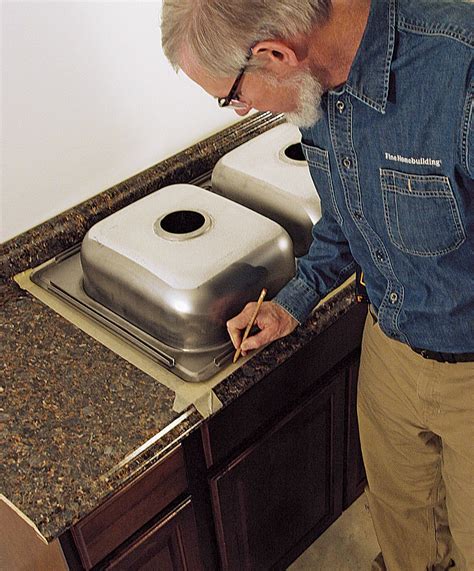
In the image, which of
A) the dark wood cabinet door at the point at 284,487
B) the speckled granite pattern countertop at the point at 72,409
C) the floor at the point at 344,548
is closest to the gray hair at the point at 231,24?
the speckled granite pattern countertop at the point at 72,409

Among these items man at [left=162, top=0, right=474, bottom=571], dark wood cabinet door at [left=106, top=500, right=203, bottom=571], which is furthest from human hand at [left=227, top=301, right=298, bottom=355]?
dark wood cabinet door at [left=106, top=500, right=203, bottom=571]

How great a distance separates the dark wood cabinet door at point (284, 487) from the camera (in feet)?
4.54

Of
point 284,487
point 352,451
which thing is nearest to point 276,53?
point 284,487

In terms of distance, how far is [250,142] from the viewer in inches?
61.9

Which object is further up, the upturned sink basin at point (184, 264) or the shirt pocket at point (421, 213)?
the shirt pocket at point (421, 213)

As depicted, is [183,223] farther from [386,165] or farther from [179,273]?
[386,165]

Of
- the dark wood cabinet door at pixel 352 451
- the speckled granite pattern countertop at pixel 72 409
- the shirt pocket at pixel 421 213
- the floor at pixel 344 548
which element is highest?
the shirt pocket at pixel 421 213

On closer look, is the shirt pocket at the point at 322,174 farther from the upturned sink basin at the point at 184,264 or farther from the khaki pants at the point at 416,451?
the khaki pants at the point at 416,451

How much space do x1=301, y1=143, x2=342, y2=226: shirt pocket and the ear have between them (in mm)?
205

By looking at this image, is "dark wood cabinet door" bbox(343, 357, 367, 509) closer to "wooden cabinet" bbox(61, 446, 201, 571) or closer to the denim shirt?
the denim shirt

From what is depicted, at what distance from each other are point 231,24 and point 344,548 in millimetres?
1363

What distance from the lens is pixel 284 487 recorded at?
1518mm

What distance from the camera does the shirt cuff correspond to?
1.26m

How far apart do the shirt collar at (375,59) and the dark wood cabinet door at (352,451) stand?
0.66 meters
